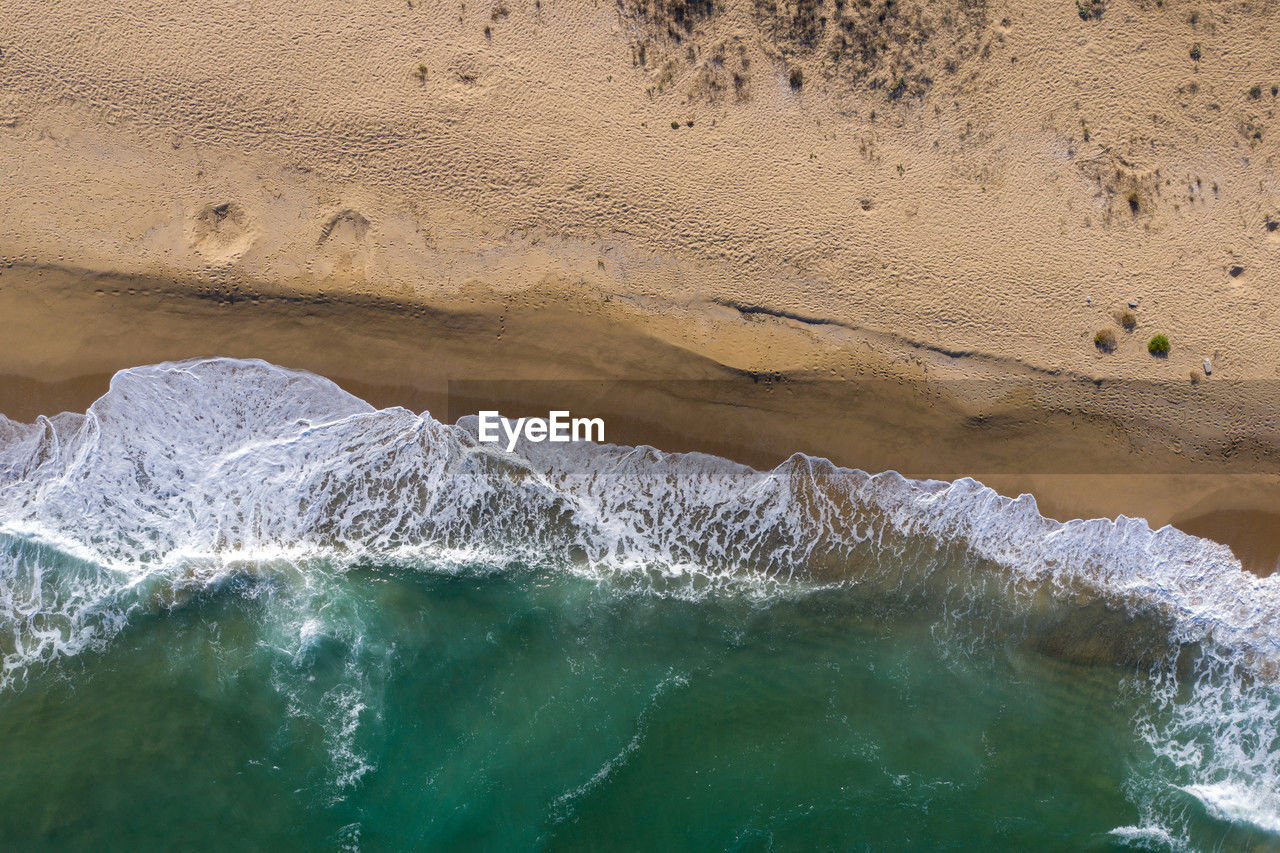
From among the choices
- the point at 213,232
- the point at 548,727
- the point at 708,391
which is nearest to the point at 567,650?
the point at 548,727

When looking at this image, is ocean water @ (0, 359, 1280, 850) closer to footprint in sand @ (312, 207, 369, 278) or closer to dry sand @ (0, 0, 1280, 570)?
dry sand @ (0, 0, 1280, 570)

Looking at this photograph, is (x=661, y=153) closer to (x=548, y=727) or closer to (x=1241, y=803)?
(x=548, y=727)

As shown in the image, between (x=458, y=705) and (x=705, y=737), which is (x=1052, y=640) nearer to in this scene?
(x=705, y=737)

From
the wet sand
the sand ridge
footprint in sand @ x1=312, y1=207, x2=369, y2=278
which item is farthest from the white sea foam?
footprint in sand @ x1=312, y1=207, x2=369, y2=278

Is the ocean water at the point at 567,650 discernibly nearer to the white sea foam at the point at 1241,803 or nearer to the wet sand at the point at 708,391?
the white sea foam at the point at 1241,803

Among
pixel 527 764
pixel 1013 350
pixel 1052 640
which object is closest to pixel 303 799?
pixel 527 764

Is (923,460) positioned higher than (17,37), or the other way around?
(17,37)
